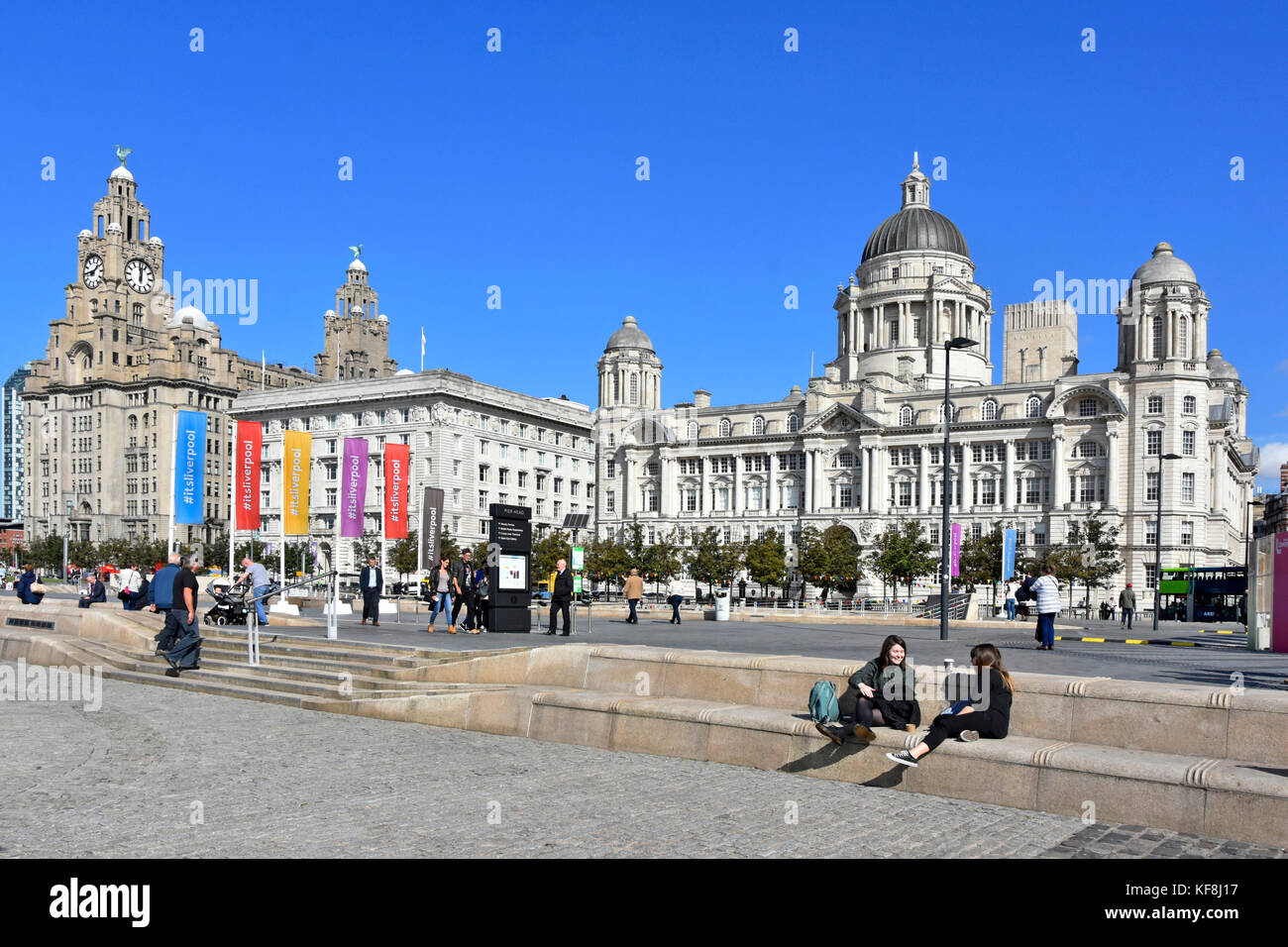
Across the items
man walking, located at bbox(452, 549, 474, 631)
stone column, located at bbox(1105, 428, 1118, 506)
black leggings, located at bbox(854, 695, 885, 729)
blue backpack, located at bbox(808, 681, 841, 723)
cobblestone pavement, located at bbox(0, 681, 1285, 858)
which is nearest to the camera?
cobblestone pavement, located at bbox(0, 681, 1285, 858)

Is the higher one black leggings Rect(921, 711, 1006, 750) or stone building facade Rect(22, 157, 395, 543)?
stone building facade Rect(22, 157, 395, 543)

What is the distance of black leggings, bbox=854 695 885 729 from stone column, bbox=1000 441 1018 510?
279ft

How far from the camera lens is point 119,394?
12738cm

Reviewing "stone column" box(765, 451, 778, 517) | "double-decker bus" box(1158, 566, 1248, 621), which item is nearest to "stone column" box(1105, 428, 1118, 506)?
"double-decker bus" box(1158, 566, 1248, 621)

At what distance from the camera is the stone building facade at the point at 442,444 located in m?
99.6

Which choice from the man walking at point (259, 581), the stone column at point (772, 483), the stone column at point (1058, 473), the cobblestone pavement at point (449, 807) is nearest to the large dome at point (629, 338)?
the stone column at point (772, 483)

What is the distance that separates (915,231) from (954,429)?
26.1 meters

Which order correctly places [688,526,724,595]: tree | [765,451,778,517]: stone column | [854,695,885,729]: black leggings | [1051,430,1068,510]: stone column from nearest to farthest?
1. [854,695,885,729]: black leggings
2. [688,526,724,595]: tree
3. [1051,430,1068,510]: stone column
4. [765,451,778,517]: stone column

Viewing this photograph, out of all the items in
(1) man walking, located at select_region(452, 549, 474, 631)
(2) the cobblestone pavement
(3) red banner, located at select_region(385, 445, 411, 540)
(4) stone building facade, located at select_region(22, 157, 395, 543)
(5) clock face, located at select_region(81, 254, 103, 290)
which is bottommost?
(2) the cobblestone pavement

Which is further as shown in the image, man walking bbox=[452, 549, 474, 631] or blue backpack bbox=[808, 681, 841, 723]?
man walking bbox=[452, 549, 474, 631]

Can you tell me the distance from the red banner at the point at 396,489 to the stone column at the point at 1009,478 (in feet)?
213

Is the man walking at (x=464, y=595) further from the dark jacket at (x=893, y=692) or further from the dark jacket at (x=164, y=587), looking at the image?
the dark jacket at (x=893, y=692)

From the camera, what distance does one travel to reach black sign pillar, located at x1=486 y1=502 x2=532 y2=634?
24672 millimetres

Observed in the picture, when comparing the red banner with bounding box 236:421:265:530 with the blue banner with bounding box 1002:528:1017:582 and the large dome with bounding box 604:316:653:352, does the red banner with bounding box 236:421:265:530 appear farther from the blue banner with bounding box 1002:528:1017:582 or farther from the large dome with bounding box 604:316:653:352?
the large dome with bounding box 604:316:653:352
